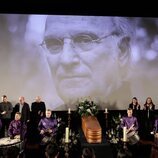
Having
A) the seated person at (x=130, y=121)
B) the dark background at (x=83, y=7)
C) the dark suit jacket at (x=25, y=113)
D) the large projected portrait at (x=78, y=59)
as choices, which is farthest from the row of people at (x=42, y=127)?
the dark background at (x=83, y=7)

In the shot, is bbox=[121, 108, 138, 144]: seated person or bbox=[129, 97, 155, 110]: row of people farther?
bbox=[129, 97, 155, 110]: row of people

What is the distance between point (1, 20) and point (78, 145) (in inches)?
236

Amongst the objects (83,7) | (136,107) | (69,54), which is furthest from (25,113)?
(83,7)

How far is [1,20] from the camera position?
1373cm

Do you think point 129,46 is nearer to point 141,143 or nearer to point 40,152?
point 141,143

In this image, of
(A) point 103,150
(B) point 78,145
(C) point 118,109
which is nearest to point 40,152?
(B) point 78,145

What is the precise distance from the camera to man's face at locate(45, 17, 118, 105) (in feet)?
46.1

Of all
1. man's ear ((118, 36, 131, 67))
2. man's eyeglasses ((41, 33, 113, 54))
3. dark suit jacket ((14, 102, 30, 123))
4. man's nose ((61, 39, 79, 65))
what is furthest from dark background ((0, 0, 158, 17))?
dark suit jacket ((14, 102, 30, 123))

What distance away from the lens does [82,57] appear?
1419cm

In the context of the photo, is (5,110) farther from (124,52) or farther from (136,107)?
(124,52)

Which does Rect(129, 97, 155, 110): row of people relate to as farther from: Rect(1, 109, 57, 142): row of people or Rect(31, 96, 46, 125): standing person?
Rect(31, 96, 46, 125): standing person

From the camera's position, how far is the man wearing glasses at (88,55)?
14.1m

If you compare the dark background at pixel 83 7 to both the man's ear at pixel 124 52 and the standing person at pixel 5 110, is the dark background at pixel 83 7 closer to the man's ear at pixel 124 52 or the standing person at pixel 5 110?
the man's ear at pixel 124 52

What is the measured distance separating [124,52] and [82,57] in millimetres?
1662
